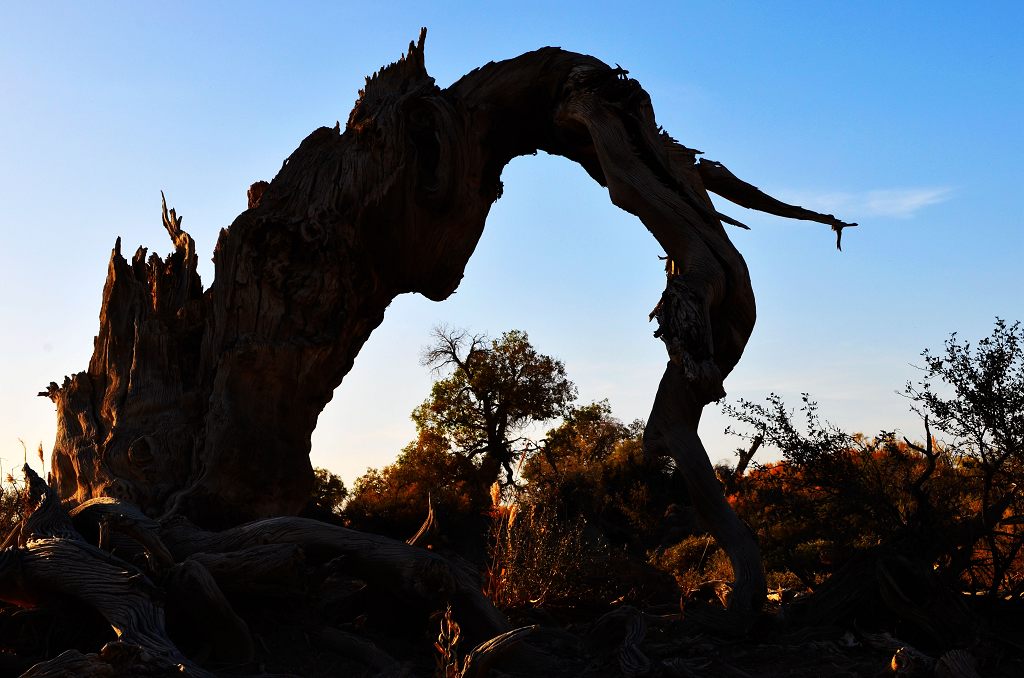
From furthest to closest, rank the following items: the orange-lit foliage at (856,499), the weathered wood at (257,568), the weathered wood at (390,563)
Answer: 1. the orange-lit foliage at (856,499)
2. the weathered wood at (390,563)
3. the weathered wood at (257,568)

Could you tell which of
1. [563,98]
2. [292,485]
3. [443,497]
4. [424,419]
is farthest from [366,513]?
[563,98]

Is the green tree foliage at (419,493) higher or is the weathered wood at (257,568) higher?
the green tree foliage at (419,493)

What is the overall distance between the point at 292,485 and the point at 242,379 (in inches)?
35.6

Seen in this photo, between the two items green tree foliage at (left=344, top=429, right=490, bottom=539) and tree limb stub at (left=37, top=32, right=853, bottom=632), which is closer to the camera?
tree limb stub at (left=37, top=32, right=853, bottom=632)

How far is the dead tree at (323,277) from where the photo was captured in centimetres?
671

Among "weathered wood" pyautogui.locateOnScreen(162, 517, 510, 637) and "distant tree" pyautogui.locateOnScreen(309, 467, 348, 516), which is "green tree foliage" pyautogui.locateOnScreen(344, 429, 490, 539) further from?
"weathered wood" pyautogui.locateOnScreen(162, 517, 510, 637)

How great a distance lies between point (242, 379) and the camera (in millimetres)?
7469

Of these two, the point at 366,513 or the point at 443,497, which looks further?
the point at 443,497

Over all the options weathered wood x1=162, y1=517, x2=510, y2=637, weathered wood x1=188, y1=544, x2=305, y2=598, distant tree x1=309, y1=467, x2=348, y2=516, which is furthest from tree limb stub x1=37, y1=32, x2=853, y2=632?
distant tree x1=309, y1=467, x2=348, y2=516

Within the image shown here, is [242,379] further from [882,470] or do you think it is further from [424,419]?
[424,419]

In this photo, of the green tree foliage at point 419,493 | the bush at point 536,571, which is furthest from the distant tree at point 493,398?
the bush at point 536,571

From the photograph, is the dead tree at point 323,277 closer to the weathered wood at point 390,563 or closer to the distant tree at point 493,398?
the weathered wood at point 390,563

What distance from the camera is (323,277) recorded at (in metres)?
7.55

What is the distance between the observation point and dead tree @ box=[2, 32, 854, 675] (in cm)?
671
